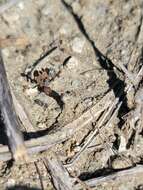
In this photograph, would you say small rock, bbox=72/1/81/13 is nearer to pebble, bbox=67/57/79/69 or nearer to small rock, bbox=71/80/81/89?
pebble, bbox=67/57/79/69

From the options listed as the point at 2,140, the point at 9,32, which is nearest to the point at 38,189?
the point at 2,140

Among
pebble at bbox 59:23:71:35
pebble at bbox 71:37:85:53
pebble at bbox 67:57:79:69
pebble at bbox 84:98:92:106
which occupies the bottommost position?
pebble at bbox 84:98:92:106

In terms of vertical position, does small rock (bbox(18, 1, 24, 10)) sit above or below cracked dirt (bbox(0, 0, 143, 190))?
above

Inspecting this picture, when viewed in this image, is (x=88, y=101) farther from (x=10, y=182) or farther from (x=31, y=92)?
(x=10, y=182)

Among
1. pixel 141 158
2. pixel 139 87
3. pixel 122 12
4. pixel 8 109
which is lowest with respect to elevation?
pixel 141 158

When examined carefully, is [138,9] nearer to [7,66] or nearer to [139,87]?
[139,87]

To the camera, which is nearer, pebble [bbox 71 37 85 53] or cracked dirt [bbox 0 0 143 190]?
cracked dirt [bbox 0 0 143 190]

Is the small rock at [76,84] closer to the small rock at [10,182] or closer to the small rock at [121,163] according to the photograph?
the small rock at [121,163]

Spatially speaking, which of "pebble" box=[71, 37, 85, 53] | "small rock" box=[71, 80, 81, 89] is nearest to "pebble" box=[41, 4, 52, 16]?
"pebble" box=[71, 37, 85, 53]

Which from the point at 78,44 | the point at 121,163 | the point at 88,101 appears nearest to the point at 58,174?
the point at 121,163
